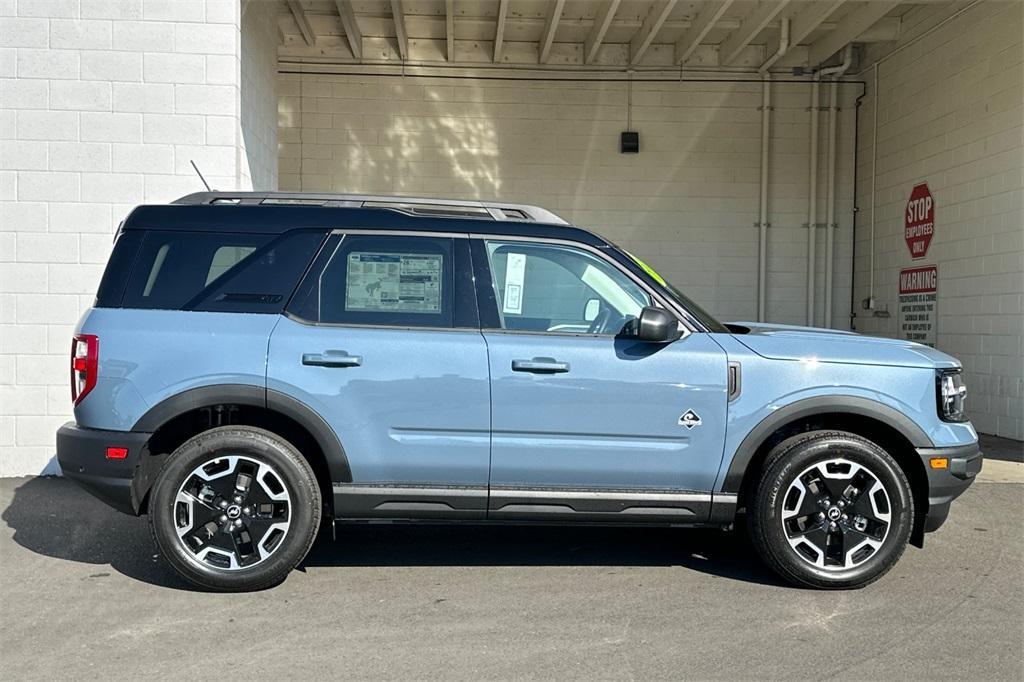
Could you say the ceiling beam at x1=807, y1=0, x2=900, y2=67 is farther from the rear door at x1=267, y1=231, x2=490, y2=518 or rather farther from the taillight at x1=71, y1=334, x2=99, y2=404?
the taillight at x1=71, y1=334, x2=99, y2=404

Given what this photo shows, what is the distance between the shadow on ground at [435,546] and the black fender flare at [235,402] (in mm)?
951

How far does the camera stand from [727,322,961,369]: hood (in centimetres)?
470

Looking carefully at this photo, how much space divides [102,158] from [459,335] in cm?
451

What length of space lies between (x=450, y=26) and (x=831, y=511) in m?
8.47

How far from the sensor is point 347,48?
12250 mm

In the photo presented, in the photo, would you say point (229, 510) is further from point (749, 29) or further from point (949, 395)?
point (749, 29)

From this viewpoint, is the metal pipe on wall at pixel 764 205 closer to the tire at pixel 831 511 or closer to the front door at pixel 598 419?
the tire at pixel 831 511

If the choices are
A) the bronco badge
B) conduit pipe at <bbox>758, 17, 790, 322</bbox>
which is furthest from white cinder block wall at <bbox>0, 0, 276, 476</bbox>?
conduit pipe at <bbox>758, 17, 790, 322</bbox>

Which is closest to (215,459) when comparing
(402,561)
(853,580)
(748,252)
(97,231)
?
(402,561)

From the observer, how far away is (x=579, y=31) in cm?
1210

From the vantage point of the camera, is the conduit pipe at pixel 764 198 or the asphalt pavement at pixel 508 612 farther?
the conduit pipe at pixel 764 198

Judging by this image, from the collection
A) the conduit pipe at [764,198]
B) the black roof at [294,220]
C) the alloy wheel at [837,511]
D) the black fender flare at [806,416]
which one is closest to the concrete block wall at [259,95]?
the black roof at [294,220]

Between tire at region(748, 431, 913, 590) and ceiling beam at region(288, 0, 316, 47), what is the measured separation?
8563 millimetres

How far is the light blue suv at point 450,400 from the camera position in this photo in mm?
4547
